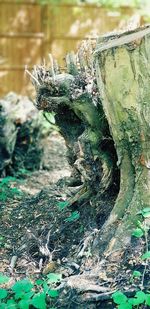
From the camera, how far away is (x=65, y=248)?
12.1 ft

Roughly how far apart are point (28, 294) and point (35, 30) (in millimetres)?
10898

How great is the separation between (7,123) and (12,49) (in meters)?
6.88

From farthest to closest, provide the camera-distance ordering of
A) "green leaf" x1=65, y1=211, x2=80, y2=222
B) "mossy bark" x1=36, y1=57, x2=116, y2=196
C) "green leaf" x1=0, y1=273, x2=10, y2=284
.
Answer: "green leaf" x1=65, y1=211, x2=80, y2=222
"mossy bark" x1=36, y1=57, x2=116, y2=196
"green leaf" x1=0, y1=273, x2=10, y2=284

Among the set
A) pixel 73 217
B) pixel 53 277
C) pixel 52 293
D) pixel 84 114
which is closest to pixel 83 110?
pixel 84 114

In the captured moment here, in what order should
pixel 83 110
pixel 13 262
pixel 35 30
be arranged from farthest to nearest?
pixel 35 30 < pixel 83 110 < pixel 13 262

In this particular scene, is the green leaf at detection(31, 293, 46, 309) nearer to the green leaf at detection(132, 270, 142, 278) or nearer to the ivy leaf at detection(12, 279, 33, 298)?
the ivy leaf at detection(12, 279, 33, 298)

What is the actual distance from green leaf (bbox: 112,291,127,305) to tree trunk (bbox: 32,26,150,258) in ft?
1.28

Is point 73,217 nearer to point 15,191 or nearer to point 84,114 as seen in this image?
point 84,114

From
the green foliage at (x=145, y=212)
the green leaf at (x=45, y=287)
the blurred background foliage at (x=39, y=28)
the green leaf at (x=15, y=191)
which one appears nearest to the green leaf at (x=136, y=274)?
the green foliage at (x=145, y=212)

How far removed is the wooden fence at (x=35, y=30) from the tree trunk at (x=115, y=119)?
930 cm

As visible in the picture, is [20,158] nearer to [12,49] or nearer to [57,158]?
[57,158]

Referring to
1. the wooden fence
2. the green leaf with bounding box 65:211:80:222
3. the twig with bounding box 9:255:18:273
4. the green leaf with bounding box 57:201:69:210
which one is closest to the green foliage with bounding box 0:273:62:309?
the twig with bounding box 9:255:18:273

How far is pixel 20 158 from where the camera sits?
23.4 ft

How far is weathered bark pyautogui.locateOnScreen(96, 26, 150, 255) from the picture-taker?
3.24m
